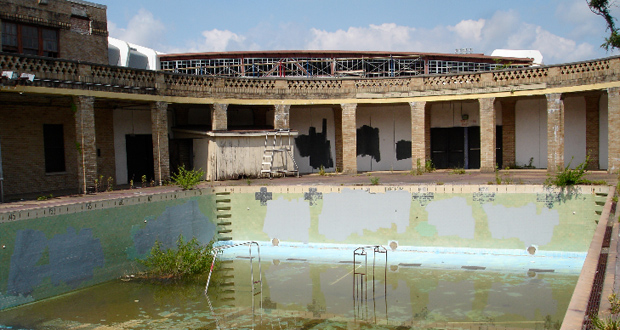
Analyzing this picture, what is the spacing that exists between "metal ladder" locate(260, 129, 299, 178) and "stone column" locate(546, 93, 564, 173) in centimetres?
922

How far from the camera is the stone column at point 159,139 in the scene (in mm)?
18578

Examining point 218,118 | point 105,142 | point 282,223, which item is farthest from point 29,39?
point 282,223

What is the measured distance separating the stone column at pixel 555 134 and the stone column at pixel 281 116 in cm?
960

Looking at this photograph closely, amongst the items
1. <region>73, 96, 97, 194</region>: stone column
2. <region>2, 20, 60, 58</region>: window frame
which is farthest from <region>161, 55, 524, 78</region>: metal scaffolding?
<region>73, 96, 97, 194</region>: stone column

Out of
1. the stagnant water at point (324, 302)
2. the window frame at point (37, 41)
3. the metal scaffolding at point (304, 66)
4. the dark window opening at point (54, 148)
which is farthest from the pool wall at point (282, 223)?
the metal scaffolding at point (304, 66)

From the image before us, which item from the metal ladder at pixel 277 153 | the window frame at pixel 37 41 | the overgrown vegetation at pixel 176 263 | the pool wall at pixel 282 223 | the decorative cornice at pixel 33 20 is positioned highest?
the decorative cornice at pixel 33 20

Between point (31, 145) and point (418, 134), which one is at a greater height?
point (418, 134)

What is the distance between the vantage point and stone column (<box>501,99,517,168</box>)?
22.3 meters

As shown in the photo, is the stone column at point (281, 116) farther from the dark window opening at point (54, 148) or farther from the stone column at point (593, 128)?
the stone column at point (593, 128)

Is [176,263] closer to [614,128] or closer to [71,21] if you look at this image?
[71,21]

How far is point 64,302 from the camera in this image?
11.6 m

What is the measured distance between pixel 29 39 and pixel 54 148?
12.7 ft

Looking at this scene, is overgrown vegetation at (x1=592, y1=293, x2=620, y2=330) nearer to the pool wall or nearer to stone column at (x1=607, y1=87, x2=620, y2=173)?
the pool wall

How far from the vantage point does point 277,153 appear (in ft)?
68.2
